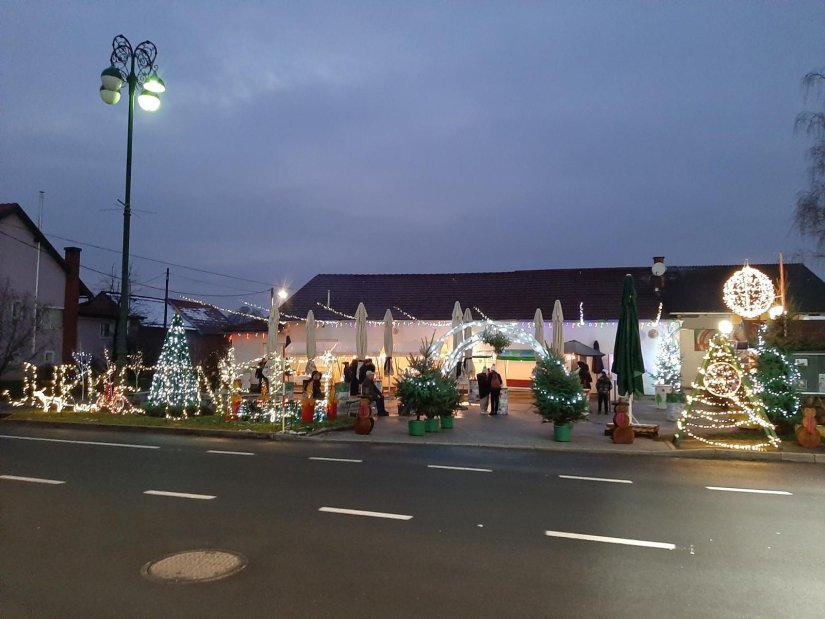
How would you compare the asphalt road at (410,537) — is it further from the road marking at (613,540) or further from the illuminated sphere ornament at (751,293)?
the illuminated sphere ornament at (751,293)

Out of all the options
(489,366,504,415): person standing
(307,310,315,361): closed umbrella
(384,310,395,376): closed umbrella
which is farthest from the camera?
(384,310,395,376): closed umbrella

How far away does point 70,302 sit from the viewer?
3183 cm

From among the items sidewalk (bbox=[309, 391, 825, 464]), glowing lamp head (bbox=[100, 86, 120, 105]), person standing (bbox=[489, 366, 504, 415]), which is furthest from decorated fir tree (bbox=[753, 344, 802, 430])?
glowing lamp head (bbox=[100, 86, 120, 105])

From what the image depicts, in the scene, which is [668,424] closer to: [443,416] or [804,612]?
[443,416]

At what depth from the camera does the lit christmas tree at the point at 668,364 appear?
74.1 feet

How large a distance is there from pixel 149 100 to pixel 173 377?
743 cm

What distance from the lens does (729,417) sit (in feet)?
58.2

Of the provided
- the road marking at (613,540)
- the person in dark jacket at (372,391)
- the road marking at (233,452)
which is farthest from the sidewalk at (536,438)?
the road marking at (613,540)

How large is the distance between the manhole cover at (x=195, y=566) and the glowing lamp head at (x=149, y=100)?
12530 millimetres

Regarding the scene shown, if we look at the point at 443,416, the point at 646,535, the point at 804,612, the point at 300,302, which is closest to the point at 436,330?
the point at 300,302

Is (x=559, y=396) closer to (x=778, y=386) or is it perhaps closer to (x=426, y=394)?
(x=426, y=394)

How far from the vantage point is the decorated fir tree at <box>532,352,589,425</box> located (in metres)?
14.2

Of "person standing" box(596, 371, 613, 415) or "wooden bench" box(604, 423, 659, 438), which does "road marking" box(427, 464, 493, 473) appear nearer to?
"wooden bench" box(604, 423, 659, 438)

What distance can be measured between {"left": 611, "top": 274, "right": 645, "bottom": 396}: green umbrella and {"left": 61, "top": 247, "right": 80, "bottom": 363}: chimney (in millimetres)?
26552
